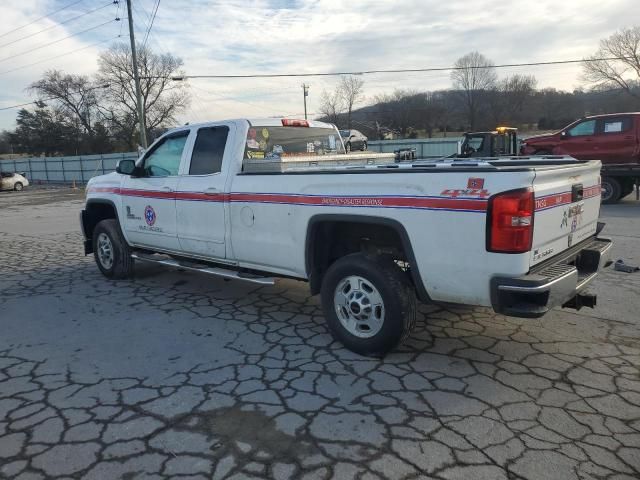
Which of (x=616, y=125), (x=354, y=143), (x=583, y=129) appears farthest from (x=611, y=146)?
(x=354, y=143)

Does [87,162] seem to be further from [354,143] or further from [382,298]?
[382,298]

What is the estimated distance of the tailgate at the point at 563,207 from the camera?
10.7 ft

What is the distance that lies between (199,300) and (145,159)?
1862 mm

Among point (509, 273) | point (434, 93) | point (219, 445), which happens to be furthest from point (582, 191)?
point (434, 93)

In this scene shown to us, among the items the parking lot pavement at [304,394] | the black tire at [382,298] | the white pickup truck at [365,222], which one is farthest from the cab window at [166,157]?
the black tire at [382,298]

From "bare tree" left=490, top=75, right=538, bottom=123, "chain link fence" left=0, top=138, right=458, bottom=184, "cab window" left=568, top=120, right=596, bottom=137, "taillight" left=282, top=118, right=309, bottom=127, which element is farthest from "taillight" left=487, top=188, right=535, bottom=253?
"bare tree" left=490, top=75, right=538, bottom=123

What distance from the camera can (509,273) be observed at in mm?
3182

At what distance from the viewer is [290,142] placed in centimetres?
560

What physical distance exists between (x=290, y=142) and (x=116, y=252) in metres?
2.80

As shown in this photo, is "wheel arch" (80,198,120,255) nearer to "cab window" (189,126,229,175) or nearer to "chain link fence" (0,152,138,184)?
"cab window" (189,126,229,175)

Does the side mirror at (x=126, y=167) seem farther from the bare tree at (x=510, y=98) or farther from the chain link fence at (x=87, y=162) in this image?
the bare tree at (x=510, y=98)

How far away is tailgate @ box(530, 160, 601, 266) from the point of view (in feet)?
10.7

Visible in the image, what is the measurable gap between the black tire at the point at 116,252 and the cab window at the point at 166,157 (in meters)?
1.07

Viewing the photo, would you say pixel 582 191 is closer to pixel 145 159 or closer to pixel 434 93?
pixel 145 159
